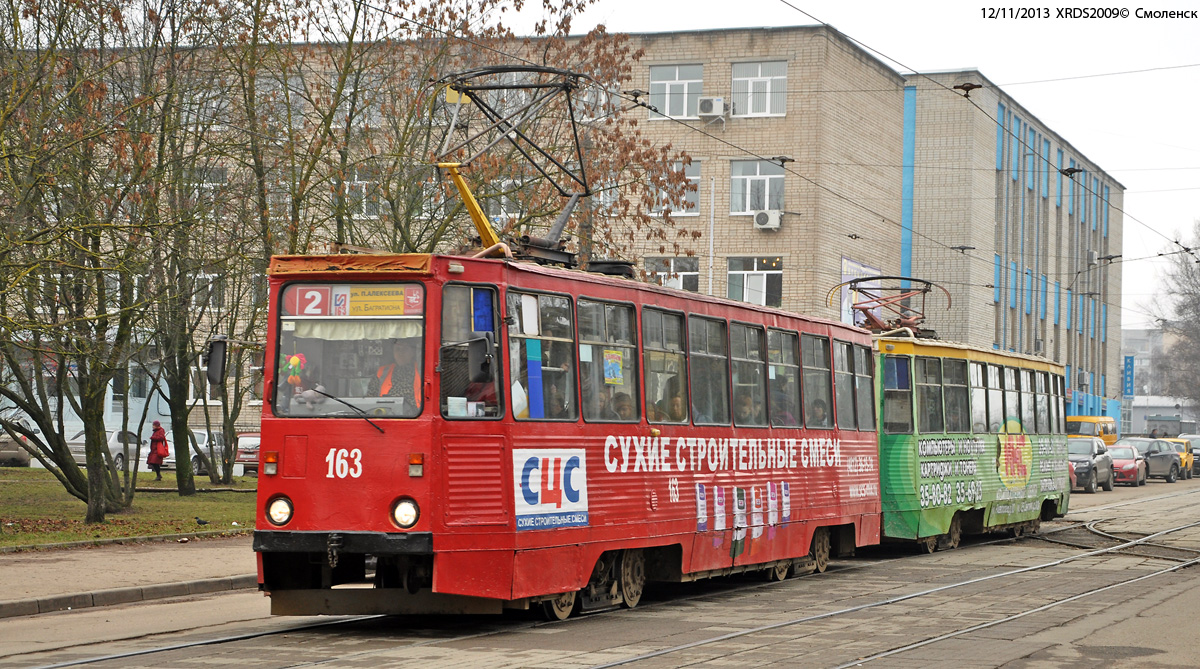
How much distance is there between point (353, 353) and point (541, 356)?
1.59m

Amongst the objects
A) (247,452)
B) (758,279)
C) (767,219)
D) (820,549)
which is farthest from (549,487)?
(247,452)

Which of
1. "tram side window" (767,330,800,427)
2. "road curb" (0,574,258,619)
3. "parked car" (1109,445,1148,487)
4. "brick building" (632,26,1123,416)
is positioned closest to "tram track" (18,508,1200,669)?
"tram side window" (767,330,800,427)

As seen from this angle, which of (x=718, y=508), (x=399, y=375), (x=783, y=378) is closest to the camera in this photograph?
(x=399, y=375)

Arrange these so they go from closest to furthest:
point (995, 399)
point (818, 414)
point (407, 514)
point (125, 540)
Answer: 1. point (407, 514)
2. point (818, 414)
3. point (125, 540)
4. point (995, 399)

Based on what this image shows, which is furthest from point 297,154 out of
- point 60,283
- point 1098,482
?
point 1098,482

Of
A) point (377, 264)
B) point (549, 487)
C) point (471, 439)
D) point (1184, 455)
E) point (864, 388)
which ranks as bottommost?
point (1184, 455)

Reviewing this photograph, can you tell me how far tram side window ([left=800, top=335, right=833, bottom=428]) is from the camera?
1664cm

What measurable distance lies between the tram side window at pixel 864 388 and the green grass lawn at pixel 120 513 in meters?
9.58

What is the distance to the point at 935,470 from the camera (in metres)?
20.1

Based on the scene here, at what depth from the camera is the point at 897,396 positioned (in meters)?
19.9

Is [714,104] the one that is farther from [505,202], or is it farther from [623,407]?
[623,407]

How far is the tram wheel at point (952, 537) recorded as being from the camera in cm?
2101

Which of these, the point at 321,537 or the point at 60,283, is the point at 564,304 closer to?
the point at 321,537

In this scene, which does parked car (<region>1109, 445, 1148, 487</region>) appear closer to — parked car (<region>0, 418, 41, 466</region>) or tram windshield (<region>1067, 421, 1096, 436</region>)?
tram windshield (<region>1067, 421, 1096, 436</region>)
